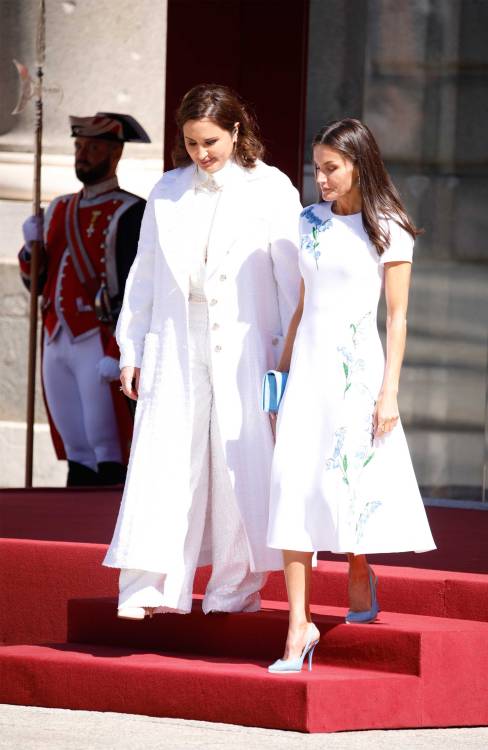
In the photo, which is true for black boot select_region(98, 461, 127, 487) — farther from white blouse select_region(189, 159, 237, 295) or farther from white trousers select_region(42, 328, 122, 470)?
white blouse select_region(189, 159, 237, 295)

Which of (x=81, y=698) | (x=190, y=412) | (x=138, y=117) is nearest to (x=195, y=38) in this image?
(x=138, y=117)

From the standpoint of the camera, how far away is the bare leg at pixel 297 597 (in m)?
5.29

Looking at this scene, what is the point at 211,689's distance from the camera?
529 cm

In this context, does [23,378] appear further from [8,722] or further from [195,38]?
[8,722]

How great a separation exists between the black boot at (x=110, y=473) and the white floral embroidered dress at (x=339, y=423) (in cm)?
387

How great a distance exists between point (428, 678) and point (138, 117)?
16.7 feet

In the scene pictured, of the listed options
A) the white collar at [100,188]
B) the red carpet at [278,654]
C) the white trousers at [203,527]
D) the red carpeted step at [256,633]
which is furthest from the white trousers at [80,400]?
the white trousers at [203,527]

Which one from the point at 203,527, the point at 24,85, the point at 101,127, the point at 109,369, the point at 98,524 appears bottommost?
the point at 98,524

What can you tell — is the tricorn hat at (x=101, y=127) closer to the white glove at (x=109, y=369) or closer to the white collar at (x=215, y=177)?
the white glove at (x=109, y=369)

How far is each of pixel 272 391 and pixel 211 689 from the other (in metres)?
0.85

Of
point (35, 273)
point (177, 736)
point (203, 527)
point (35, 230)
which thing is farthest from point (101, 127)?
point (177, 736)

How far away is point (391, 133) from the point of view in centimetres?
824

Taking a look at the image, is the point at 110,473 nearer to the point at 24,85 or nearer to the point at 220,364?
the point at 24,85

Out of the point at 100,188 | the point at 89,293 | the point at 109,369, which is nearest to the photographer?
the point at 109,369
